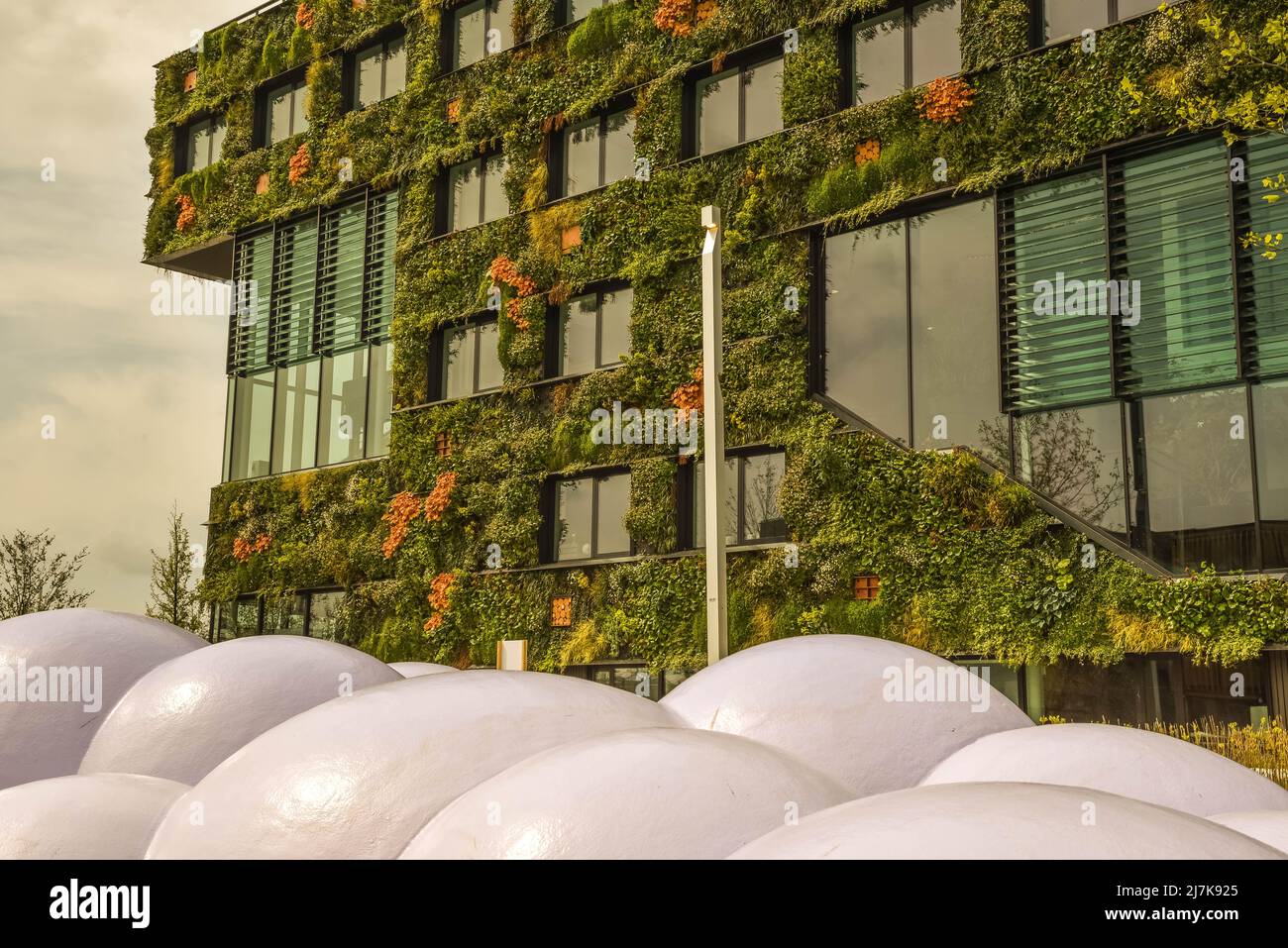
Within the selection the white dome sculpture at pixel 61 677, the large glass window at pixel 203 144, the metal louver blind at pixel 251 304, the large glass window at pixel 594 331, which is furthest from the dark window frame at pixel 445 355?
the white dome sculpture at pixel 61 677

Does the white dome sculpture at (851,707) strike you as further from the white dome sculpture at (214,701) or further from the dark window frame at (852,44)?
the dark window frame at (852,44)

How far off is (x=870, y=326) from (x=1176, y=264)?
4.04 metres

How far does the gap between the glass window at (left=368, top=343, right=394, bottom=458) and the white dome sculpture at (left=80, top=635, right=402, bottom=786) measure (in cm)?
1931

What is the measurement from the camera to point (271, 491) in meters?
25.1

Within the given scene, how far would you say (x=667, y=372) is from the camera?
19.1 metres

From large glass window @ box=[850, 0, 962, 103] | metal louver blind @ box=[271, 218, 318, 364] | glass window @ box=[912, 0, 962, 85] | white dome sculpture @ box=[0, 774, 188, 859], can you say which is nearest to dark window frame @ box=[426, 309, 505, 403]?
metal louver blind @ box=[271, 218, 318, 364]

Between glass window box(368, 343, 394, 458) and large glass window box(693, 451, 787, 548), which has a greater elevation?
glass window box(368, 343, 394, 458)

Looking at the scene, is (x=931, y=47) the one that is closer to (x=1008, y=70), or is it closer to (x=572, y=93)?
(x=1008, y=70)

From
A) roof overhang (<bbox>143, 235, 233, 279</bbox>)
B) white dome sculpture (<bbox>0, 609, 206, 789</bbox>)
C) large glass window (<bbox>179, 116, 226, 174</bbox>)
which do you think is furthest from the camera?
large glass window (<bbox>179, 116, 226, 174</bbox>)

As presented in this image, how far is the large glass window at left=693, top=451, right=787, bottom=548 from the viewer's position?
17688 mm

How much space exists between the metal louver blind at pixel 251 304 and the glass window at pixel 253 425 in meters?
0.41

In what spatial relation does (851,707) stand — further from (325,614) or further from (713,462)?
(325,614)

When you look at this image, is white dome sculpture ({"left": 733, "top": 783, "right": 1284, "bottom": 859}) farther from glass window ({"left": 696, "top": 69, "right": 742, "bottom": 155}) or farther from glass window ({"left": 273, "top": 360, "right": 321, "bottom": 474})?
glass window ({"left": 273, "top": 360, "right": 321, "bottom": 474})

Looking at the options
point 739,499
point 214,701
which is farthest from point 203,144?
point 214,701
